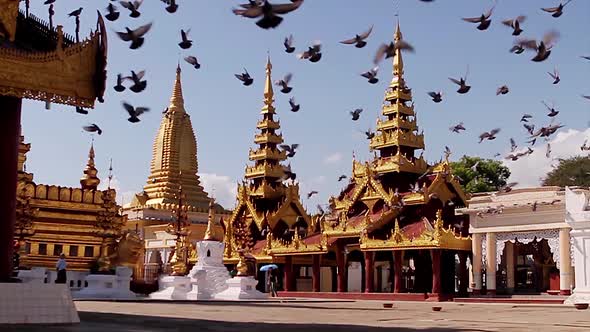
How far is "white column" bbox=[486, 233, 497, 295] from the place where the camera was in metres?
37.4

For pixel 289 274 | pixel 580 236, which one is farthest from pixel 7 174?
pixel 289 274

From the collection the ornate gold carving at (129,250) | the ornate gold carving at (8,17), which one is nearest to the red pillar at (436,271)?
the ornate gold carving at (129,250)

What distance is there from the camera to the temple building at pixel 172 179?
68312 mm

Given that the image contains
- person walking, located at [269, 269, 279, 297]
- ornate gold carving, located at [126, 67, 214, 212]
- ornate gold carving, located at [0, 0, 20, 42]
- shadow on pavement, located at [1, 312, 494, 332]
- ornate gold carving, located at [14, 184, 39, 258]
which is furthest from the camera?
ornate gold carving, located at [126, 67, 214, 212]

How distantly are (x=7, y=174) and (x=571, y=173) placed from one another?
208 feet

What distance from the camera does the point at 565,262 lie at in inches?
1367

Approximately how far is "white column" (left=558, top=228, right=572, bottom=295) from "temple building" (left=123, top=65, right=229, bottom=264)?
3629 centimetres

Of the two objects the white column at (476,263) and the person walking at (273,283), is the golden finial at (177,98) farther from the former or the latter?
the white column at (476,263)

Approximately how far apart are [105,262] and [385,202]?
19.3m

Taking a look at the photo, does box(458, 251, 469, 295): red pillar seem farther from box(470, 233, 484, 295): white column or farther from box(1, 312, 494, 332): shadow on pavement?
box(1, 312, 494, 332): shadow on pavement

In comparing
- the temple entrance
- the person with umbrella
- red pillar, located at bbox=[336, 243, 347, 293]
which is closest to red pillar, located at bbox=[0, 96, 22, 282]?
Result: the temple entrance

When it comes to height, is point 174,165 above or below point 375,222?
above

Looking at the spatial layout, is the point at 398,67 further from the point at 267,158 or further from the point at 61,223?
the point at 61,223

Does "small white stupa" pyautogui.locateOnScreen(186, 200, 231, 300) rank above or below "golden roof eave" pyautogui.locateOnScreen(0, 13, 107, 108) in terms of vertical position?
below
